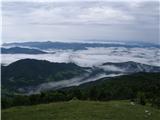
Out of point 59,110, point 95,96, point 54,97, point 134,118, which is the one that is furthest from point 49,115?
point 95,96

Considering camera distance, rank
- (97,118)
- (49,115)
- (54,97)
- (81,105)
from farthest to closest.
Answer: (54,97), (81,105), (49,115), (97,118)

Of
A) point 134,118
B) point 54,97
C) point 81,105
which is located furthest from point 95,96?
point 134,118

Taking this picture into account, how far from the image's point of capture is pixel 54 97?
6284 cm

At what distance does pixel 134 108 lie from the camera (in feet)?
109

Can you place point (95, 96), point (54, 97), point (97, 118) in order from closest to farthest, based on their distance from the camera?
point (97, 118), point (54, 97), point (95, 96)

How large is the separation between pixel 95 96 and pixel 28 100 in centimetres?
2245

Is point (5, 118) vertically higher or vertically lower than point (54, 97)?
higher

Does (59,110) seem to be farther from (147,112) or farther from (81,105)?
(147,112)

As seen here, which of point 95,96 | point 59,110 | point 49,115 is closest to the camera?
point 49,115

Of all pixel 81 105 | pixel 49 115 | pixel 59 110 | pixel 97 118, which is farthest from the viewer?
pixel 81 105

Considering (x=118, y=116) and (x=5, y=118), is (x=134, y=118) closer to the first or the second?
(x=118, y=116)

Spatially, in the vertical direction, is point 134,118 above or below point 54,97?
above

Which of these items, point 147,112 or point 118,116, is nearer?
point 118,116

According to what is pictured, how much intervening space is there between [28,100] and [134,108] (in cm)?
3336
